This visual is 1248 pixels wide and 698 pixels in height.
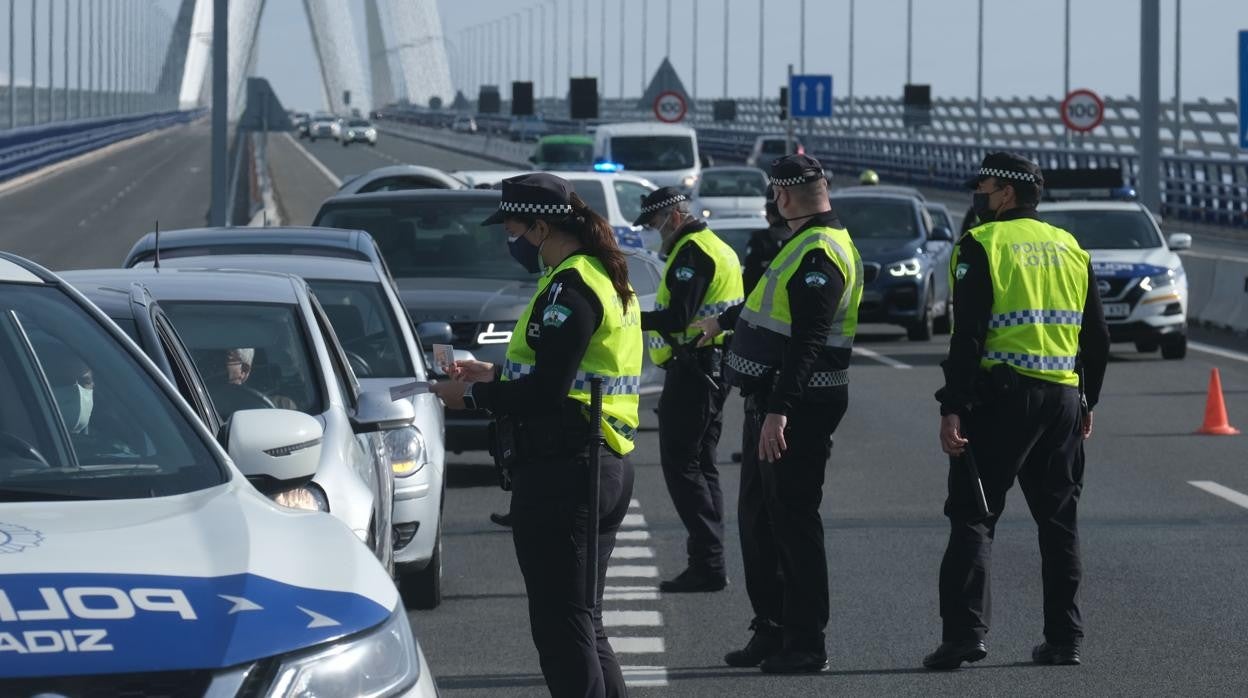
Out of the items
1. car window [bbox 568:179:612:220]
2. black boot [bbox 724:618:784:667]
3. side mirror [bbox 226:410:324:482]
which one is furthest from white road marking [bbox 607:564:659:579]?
car window [bbox 568:179:612:220]

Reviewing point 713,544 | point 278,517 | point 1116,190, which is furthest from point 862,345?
point 278,517

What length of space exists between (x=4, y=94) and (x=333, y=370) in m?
63.7

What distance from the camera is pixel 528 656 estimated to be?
8172mm

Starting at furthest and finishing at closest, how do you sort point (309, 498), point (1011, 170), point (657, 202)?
point (657, 202)
point (1011, 170)
point (309, 498)

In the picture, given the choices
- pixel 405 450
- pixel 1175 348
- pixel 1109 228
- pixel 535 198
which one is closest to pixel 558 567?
pixel 535 198

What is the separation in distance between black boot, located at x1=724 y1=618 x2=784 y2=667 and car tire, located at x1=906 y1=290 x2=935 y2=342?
Answer: 17176 millimetres

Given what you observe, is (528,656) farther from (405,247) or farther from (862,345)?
(862,345)

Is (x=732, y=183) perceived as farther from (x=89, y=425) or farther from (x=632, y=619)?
(x=89, y=425)

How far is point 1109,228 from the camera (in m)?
23.6

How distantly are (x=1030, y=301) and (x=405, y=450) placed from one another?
267 cm

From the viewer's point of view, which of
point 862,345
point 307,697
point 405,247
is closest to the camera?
point 307,697

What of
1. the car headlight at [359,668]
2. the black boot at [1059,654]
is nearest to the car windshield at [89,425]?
the car headlight at [359,668]

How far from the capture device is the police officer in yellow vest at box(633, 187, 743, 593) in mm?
9539

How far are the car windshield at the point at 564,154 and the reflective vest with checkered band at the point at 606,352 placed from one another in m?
42.5
